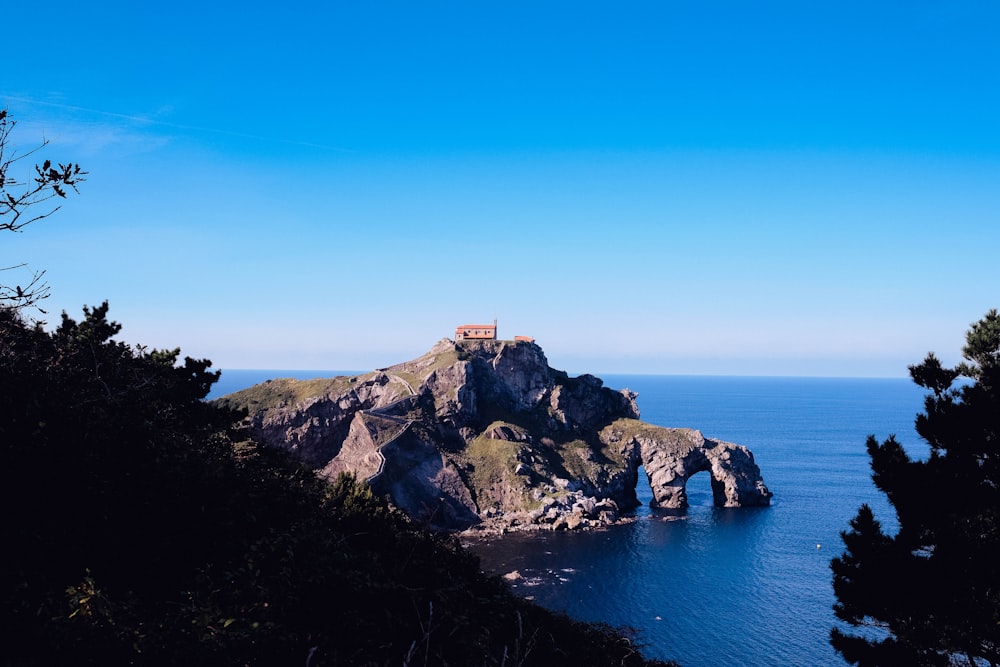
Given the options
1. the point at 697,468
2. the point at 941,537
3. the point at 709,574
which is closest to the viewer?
the point at 941,537

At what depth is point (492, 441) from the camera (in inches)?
5472

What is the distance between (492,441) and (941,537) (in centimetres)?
11903

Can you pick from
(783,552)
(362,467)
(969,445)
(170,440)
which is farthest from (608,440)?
(170,440)

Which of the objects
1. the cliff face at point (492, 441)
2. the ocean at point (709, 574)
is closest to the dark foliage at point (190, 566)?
the ocean at point (709, 574)

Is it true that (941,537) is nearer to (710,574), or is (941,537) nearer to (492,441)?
(710,574)

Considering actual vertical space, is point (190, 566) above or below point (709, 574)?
above

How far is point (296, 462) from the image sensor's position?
23.8 meters

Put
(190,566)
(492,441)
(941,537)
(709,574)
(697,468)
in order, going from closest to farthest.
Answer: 1. (190,566)
2. (941,537)
3. (709,574)
4. (492,441)
5. (697,468)

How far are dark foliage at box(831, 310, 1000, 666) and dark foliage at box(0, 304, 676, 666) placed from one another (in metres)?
14.0

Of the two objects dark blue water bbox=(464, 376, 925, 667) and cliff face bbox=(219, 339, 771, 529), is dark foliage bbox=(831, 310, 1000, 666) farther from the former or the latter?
cliff face bbox=(219, 339, 771, 529)

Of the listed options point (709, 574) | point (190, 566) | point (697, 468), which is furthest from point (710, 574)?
point (190, 566)

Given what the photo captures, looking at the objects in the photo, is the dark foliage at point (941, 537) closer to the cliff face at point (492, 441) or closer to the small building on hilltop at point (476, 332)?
the cliff face at point (492, 441)

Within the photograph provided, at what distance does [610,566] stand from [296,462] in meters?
81.1

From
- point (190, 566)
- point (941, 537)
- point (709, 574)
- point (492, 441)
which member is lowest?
point (709, 574)
